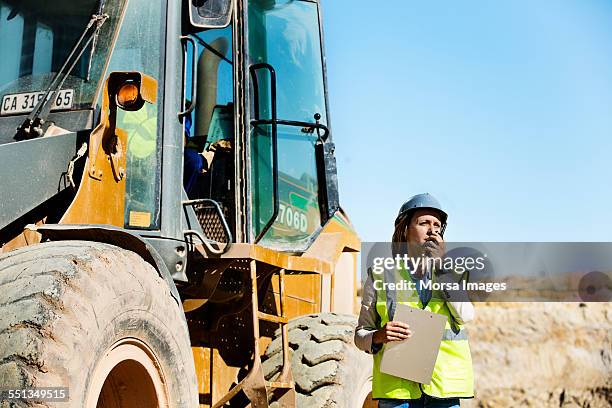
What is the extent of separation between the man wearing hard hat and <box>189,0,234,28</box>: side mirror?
5.12ft

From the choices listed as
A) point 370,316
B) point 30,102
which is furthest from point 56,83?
point 370,316

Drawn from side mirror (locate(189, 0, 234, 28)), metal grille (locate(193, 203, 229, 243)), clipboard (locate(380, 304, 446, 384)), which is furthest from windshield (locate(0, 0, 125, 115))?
clipboard (locate(380, 304, 446, 384))

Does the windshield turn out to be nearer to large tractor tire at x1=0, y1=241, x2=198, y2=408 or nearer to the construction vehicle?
the construction vehicle

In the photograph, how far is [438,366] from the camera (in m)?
3.99

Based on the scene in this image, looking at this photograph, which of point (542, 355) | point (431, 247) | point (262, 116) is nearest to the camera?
point (431, 247)

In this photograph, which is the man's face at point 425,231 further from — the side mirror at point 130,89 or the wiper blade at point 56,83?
the wiper blade at point 56,83

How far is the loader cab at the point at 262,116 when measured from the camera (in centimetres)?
528

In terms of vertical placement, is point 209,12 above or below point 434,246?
above

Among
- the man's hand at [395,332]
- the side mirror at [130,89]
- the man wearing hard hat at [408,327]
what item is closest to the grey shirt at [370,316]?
the man wearing hard hat at [408,327]

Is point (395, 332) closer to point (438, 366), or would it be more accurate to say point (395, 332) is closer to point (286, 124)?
point (438, 366)

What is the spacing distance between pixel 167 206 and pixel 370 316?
4.20 ft

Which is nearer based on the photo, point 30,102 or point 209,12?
point 30,102

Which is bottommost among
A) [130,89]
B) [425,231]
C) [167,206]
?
[425,231]

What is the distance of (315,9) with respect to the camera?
21.1 feet
